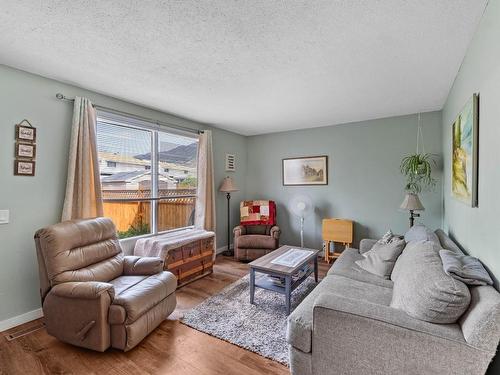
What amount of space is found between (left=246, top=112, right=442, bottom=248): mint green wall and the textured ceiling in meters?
0.83

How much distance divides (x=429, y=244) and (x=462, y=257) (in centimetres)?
32

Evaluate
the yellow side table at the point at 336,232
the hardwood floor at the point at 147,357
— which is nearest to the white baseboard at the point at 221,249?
the yellow side table at the point at 336,232

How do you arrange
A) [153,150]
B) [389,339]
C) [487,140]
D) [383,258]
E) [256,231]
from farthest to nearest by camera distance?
[256,231] < [153,150] < [383,258] < [487,140] < [389,339]

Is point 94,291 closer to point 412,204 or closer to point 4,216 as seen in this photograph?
point 4,216

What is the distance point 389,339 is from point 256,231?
3.23 m

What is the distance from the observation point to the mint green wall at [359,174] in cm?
373

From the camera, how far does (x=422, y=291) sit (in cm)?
132

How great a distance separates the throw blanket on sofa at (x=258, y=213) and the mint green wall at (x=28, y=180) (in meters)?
2.78

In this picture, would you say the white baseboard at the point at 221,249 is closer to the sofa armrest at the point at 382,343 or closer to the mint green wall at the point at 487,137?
the sofa armrest at the point at 382,343

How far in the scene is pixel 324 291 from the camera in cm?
200

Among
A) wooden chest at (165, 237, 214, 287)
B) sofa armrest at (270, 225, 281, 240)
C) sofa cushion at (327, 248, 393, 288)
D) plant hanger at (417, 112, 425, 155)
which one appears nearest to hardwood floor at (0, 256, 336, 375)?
wooden chest at (165, 237, 214, 287)

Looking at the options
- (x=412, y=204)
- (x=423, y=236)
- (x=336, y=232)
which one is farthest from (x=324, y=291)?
(x=336, y=232)

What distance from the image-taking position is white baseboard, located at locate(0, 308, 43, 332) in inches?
84.8

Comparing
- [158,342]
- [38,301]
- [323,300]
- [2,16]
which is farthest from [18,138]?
[323,300]
